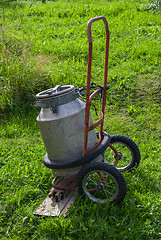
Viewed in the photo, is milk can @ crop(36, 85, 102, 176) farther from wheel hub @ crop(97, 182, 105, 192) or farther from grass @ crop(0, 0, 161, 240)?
grass @ crop(0, 0, 161, 240)

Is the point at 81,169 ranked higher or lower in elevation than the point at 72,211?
higher

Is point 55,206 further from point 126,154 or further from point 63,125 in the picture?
point 126,154

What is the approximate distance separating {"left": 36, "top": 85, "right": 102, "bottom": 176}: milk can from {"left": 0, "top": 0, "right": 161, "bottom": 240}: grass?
1.73 feet

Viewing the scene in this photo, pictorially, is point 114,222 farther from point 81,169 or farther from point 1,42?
point 1,42

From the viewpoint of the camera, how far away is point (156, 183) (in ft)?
13.0

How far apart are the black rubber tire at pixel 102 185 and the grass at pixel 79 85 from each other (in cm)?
11

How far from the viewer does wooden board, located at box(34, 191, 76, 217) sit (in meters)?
3.51

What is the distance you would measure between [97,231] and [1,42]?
15.8ft

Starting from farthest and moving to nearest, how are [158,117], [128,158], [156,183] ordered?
1. [158,117]
2. [128,158]
3. [156,183]

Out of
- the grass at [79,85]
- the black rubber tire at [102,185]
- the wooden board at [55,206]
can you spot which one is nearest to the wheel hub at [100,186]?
the black rubber tire at [102,185]

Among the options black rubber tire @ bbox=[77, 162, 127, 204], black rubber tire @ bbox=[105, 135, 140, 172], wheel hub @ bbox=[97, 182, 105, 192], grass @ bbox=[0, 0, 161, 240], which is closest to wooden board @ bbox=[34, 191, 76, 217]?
grass @ bbox=[0, 0, 161, 240]

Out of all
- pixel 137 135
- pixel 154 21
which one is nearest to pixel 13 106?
pixel 137 135

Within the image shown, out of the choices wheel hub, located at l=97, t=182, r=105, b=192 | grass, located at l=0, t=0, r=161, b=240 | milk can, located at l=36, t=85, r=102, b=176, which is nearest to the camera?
grass, located at l=0, t=0, r=161, b=240

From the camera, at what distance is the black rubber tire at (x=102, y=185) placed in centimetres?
341
